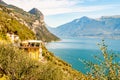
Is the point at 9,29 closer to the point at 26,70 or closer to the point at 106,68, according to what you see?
the point at 26,70

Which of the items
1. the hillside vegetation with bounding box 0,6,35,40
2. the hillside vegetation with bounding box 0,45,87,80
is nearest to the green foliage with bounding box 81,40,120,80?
the hillside vegetation with bounding box 0,45,87,80

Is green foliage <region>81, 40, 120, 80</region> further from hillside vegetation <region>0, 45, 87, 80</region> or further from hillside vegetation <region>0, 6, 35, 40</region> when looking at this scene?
hillside vegetation <region>0, 6, 35, 40</region>

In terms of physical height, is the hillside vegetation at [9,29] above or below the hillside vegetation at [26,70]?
above

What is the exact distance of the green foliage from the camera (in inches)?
728

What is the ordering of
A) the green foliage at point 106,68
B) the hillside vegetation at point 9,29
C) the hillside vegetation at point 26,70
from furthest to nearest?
the hillside vegetation at point 9,29 → the hillside vegetation at point 26,70 → the green foliage at point 106,68

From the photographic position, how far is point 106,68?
62.5ft

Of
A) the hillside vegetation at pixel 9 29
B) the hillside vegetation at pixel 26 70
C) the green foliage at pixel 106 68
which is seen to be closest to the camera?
the green foliage at pixel 106 68

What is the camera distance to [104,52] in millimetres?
19641

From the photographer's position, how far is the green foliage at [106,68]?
1850 centimetres

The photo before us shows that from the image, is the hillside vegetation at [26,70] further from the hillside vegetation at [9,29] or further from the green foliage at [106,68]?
the hillside vegetation at [9,29]

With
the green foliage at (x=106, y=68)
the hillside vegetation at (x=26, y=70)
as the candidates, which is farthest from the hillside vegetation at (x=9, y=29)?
the green foliage at (x=106, y=68)

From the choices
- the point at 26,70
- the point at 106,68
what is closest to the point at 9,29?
the point at 26,70

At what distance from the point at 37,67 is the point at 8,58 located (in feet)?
13.5

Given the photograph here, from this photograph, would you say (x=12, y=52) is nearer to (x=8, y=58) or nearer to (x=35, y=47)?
(x=8, y=58)
